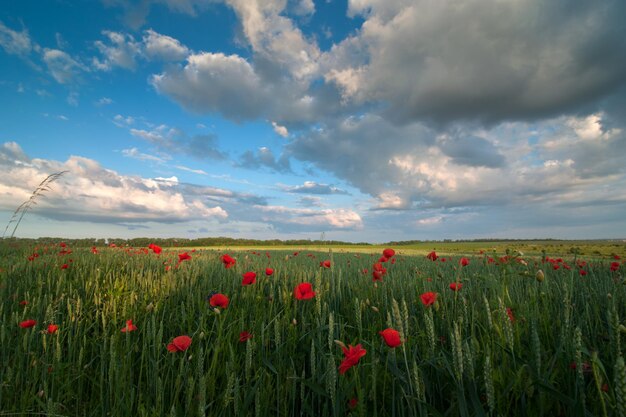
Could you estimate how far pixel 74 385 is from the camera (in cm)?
263

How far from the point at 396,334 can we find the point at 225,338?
1864 mm

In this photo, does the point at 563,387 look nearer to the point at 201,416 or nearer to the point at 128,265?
the point at 201,416

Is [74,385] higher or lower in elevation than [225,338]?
lower

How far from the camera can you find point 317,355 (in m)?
2.36

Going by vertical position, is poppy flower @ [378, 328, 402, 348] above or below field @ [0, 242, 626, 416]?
above

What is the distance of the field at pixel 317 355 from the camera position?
59.1 inches

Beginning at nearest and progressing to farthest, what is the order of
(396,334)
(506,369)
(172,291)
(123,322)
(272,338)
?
(396,334)
(506,369)
(272,338)
(123,322)
(172,291)

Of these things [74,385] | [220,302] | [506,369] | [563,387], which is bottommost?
[74,385]

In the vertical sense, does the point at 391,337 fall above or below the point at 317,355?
above

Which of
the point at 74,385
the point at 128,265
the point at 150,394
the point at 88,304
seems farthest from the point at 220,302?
the point at 128,265

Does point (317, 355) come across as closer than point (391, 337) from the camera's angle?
No

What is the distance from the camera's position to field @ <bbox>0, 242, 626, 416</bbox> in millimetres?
1501

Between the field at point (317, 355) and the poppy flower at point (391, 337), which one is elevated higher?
the poppy flower at point (391, 337)

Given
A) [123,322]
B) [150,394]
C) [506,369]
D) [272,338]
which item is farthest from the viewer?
[123,322]
